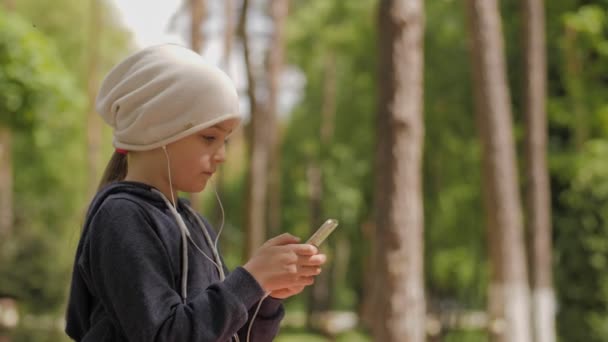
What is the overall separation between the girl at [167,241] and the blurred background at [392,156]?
1.20 ft

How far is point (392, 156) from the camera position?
7973 mm

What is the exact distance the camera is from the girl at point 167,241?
77.0 inches

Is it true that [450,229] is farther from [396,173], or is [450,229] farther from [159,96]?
[159,96]

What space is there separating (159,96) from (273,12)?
21308mm

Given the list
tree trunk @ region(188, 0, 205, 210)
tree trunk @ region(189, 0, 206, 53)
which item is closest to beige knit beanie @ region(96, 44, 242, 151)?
tree trunk @ region(188, 0, 205, 210)

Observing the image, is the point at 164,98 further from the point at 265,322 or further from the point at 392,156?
the point at 392,156

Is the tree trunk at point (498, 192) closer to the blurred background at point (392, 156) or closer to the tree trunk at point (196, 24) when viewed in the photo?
the blurred background at point (392, 156)

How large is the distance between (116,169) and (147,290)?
1.72ft

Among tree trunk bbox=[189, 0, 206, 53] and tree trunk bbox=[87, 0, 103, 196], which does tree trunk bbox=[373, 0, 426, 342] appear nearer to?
tree trunk bbox=[189, 0, 206, 53]

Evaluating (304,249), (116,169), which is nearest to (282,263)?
(304,249)

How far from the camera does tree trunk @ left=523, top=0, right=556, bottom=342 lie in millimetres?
13586

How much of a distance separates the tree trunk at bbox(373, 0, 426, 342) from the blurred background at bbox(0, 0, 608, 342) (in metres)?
0.02

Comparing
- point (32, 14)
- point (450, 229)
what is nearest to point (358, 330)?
point (450, 229)

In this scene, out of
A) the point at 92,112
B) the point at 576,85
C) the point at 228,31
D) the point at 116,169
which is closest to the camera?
the point at 116,169
